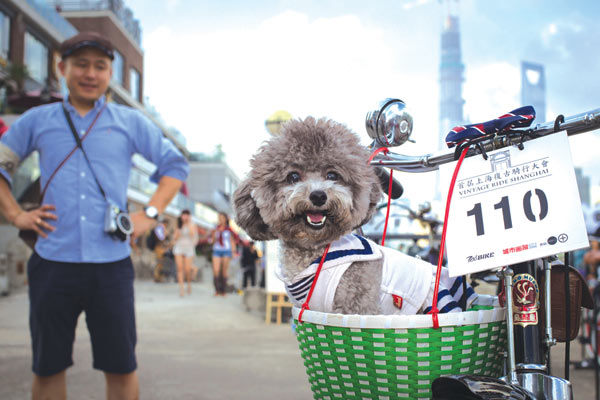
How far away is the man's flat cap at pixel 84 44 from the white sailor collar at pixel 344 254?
5.51ft

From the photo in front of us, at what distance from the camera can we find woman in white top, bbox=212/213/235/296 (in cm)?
1076

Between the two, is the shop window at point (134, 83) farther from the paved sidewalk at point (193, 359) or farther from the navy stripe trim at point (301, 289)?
the navy stripe trim at point (301, 289)

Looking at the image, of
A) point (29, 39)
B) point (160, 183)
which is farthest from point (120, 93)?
point (160, 183)

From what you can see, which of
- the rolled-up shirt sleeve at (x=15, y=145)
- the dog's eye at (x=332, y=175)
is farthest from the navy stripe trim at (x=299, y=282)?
the rolled-up shirt sleeve at (x=15, y=145)

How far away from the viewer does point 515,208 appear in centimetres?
122

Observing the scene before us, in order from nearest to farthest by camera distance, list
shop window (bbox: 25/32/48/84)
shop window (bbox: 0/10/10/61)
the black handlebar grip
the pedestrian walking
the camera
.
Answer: the black handlebar grip → the camera → the pedestrian walking → shop window (bbox: 0/10/10/61) → shop window (bbox: 25/32/48/84)

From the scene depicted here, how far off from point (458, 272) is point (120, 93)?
3855cm

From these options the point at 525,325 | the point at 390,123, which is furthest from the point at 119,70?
the point at 525,325

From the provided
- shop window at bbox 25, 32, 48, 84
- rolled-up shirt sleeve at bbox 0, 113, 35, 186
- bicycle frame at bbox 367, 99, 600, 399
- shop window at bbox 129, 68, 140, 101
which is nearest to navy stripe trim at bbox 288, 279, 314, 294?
bicycle frame at bbox 367, 99, 600, 399

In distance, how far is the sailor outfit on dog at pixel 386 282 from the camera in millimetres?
1529

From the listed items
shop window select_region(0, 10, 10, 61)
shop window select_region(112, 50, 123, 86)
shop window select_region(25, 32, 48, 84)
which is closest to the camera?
shop window select_region(0, 10, 10, 61)

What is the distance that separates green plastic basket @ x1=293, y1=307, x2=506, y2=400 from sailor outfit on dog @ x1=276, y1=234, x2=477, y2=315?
0.22 meters

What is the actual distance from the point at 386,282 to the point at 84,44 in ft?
6.39

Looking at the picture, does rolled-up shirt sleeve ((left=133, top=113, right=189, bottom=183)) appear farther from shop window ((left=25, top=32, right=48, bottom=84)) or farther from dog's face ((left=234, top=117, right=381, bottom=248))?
shop window ((left=25, top=32, right=48, bottom=84))
